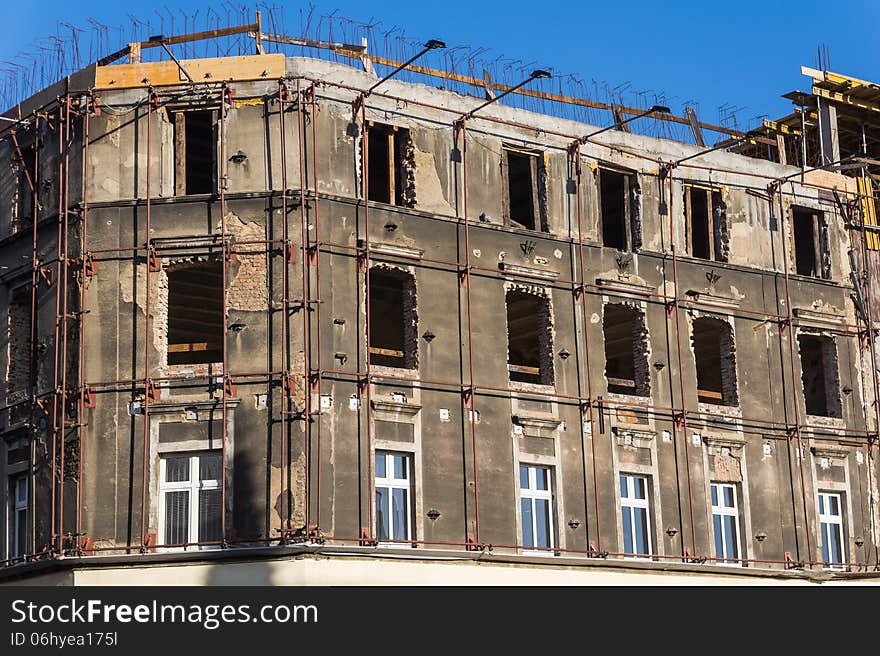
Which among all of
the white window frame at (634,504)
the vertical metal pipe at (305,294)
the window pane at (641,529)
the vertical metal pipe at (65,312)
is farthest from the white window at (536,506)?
the vertical metal pipe at (65,312)

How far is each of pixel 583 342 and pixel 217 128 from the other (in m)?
8.90

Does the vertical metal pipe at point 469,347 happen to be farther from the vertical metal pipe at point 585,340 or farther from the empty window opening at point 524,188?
the vertical metal pipe at point 585,340

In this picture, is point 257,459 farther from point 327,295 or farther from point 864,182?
point 864,182

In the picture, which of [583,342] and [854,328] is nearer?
[583,342]

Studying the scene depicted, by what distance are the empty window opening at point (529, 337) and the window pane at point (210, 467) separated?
6477 mm

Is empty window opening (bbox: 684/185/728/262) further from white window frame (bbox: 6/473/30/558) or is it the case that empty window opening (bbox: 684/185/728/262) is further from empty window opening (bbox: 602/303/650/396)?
white window frame (bbox: 6/473/30/558)

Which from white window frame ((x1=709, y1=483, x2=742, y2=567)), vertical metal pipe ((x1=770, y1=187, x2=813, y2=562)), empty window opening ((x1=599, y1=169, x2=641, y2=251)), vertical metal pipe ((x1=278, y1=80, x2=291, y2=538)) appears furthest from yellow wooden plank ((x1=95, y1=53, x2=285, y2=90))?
vertical metal pipe ((x1=770, y1=187, x2=813, y2=562))

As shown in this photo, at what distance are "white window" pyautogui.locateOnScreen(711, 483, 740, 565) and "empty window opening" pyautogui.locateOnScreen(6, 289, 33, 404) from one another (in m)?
14.8

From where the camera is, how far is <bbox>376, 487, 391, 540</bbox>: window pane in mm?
30812

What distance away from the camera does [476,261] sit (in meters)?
33.5

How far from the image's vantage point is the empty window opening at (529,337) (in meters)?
34.2

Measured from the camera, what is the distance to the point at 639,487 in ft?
113
